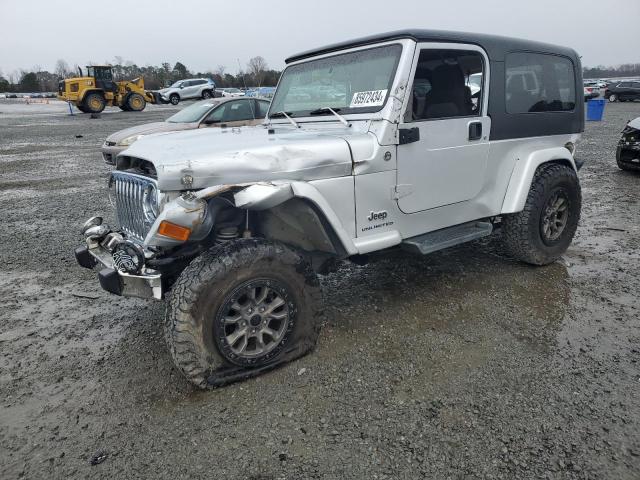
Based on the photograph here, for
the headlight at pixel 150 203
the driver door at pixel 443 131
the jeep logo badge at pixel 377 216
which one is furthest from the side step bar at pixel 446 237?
the headlight at pixel 150 203

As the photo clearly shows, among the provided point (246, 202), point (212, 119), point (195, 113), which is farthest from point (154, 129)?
point (246, 202)

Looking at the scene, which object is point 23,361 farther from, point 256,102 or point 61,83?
point 61,83

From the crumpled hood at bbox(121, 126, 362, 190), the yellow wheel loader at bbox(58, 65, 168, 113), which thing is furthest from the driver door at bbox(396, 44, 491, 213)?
the yellow wheel loader at bbox(58, 65, 168, 113)

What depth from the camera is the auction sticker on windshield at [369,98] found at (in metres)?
3.22

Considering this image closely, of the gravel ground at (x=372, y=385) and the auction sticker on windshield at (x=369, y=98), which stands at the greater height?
the auction sticker on windshield at (x=369, y=98)

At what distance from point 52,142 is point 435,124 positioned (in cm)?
1561

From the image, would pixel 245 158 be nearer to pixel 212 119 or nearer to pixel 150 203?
pixel 150 203

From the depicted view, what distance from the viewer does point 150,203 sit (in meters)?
2.84

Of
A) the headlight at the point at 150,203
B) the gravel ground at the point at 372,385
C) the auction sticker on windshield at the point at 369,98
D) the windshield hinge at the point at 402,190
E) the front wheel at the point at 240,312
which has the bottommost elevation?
the gravel ground at the point at 372,385

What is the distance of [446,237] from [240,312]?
1.81 meters

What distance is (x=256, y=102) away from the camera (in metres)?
9.58

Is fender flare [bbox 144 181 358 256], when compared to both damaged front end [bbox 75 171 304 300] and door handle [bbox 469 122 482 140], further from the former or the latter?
door handle [bbox 469 122 482 140]

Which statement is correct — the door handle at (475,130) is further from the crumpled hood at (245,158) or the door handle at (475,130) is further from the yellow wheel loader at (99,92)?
the yellow wheel loader at (99,92)

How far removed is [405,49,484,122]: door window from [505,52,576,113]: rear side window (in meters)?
0.40
